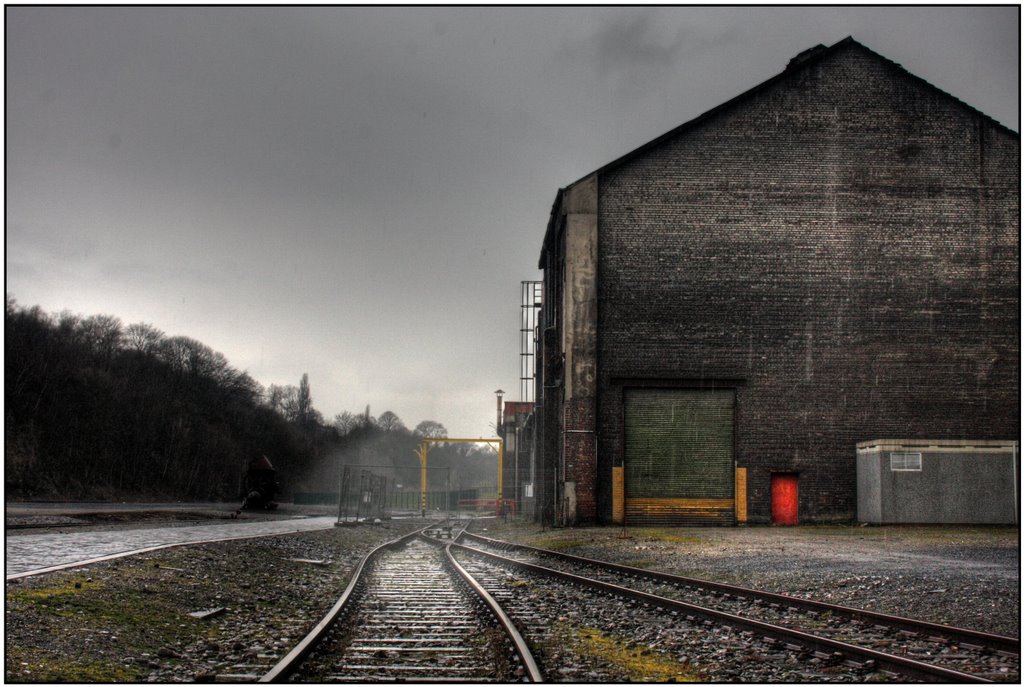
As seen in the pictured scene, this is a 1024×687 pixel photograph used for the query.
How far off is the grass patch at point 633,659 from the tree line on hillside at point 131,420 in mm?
20412

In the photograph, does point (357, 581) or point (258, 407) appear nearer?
point (357, 581)

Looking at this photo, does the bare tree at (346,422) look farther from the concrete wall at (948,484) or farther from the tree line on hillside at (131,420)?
the concrete wall at (948,484)

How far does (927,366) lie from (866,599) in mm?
17354

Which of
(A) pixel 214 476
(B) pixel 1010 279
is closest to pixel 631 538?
(B) pixel 1010 279

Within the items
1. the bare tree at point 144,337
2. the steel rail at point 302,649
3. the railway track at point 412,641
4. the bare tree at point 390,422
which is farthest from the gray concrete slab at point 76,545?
the bare tree at point 390,422

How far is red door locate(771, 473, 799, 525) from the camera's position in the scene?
86.5 feet

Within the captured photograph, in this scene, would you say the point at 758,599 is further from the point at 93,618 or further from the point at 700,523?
the point at 700,523

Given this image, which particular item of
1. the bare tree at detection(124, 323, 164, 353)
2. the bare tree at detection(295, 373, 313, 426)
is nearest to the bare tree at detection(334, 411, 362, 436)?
the bare tree at detection(295, 373, 313, 426)

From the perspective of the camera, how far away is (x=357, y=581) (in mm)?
13562

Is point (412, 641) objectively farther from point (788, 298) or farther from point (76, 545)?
point (788, 298)

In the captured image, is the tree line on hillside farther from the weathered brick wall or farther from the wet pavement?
the weathered brick wall

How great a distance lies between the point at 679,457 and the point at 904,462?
595 cm

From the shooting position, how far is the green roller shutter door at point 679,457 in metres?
26.3

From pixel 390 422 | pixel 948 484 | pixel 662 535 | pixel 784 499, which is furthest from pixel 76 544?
pixel 390 422
